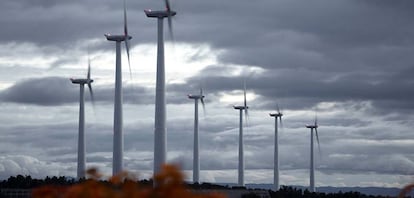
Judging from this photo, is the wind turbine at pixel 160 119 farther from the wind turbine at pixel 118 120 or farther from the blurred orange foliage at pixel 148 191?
the blurred orange foliage at pixel 148 191

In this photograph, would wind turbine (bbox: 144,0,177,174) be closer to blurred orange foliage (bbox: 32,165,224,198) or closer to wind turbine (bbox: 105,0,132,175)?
wind turbine (bbox: 105,0,132,175)

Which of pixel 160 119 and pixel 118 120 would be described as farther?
pixel 118 120

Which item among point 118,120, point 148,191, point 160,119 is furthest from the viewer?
point 118,120

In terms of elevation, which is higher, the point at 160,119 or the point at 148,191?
the point at 160,119

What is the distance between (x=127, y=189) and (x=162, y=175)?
1785 millimetres

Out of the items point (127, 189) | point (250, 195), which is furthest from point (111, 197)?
point (250, 195)

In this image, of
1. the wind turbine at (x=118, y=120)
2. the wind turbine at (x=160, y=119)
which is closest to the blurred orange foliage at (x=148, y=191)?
the wind turbine at (x=160, y=119)

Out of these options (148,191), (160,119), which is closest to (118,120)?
(160,119)

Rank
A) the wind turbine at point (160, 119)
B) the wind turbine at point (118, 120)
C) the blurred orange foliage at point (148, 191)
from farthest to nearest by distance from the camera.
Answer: the wind turbine at point (118, 120)
the wind turbine at point (160, 119)
the blurred orange foliage at point (148, 191)

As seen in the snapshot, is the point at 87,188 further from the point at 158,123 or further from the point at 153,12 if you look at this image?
the point at 153,12

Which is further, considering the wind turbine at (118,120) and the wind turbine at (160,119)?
the wind turbine at (118,120)

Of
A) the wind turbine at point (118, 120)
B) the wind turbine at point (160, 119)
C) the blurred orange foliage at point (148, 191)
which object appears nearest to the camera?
the blurred orange foliage at point (148, 191)

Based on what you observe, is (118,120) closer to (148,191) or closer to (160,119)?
(160,119)

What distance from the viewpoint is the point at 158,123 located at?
147125 mm
